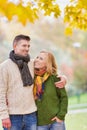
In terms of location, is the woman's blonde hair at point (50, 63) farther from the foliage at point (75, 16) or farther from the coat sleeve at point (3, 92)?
the foliage at point (75, 16)

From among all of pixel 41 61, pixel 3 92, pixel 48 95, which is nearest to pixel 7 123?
pixel 3 92

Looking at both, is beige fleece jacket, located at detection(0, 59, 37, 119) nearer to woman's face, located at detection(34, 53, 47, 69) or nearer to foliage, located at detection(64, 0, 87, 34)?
woman's face, located at detection(34, 53, 47, 69)

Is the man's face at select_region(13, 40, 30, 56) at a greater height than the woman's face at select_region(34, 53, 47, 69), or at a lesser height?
greater

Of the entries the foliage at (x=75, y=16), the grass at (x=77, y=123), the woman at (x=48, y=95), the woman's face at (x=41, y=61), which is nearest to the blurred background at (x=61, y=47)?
the grass at (x=77, y=123)

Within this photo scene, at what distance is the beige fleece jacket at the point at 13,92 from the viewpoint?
104 inches

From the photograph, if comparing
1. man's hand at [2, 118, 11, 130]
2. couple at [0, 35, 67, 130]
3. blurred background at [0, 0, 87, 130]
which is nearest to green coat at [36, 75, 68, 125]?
couple at [0, 35, 67, 130]

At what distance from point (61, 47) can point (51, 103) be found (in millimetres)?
11803

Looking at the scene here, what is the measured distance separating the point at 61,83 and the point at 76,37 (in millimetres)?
11758

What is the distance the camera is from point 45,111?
2.78 m

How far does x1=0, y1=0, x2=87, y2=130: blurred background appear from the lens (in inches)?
501

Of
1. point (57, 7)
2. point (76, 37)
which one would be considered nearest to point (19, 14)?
point (57, 7)

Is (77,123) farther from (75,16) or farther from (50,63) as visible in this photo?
(50,63)

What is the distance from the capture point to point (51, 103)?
279 centimetres

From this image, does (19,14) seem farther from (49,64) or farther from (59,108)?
(59,108)
